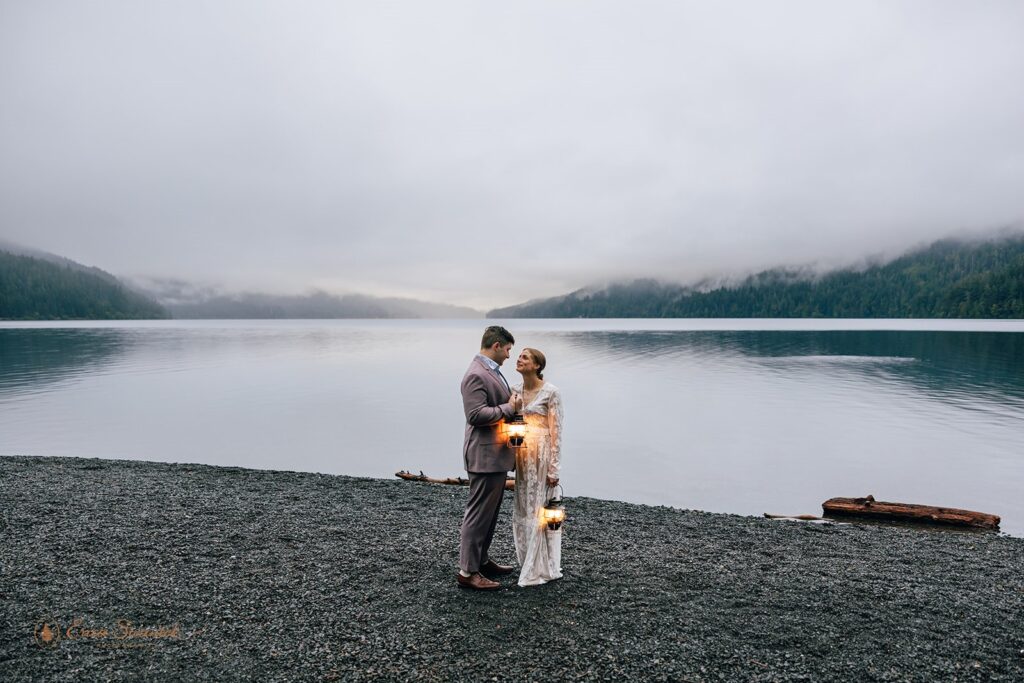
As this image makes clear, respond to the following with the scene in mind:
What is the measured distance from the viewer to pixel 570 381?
1919 inches

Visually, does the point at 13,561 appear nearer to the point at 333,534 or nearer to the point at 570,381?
the point at 333,534

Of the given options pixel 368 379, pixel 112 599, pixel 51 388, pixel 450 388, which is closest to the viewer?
pixel 112 599

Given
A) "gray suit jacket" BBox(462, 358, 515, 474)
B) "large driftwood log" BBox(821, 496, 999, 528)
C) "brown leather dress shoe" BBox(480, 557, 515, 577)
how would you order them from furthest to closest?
1. "large driftwood log" BBox(821, 496, 999, 528)
2. "brown leather dress shoe" BBox(480, 557, 515, 577)
3. "gray suit jacket" BBox(462, 358, 515, 474)

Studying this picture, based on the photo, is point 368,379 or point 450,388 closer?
point 450,388

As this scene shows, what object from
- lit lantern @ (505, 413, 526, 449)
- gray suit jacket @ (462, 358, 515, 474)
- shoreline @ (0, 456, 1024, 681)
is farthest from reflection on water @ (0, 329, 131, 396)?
lit lantern @ (505, 413, 526, 449)

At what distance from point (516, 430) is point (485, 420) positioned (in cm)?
36

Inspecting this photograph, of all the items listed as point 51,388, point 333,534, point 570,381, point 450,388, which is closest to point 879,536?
point 333,534

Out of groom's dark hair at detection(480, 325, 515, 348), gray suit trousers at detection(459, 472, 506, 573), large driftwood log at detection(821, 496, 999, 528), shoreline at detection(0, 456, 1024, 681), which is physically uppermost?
groom's dark hair at detection(480, 325, 515, 348)

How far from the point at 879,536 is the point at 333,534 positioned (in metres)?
8.86

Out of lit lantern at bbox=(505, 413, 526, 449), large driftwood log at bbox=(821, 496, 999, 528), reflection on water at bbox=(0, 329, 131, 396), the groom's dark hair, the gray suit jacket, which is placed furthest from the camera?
reflection on water at bbox=(0, 329, 131, 396)

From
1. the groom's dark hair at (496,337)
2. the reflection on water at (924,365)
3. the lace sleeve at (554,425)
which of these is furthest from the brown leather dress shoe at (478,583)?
the reflection on water at (924,365)

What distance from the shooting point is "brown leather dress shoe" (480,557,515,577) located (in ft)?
24.6

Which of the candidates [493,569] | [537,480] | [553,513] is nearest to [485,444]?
[537,480]

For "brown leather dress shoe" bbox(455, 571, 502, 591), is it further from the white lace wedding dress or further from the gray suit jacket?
the gray suit jacket
